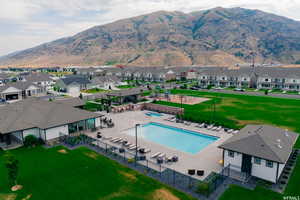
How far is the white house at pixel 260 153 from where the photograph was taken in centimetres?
2091

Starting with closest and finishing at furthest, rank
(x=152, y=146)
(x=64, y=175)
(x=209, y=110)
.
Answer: (x=64, y=175) < (x=152, y=146) < (x=209, y=110)

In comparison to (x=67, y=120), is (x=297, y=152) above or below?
below

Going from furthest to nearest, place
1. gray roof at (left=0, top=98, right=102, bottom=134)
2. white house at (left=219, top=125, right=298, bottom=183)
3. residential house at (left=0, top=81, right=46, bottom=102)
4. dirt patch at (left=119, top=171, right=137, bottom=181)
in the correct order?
residential house at (left=0, top=81, right=46, bottom=102), gray roof at (left=0, top=98, right=102, bottom=134), dirt patch at (left=119, top=171, right=137, bottom=181), white house at (left=219, top=125, right=298, bottom=183)

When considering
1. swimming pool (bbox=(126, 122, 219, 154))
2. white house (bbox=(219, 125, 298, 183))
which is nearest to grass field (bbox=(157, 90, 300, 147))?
swimming pool (bbox=(126, 122, 219, 154))

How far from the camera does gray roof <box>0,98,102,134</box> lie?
104 feet

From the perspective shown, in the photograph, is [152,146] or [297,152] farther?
[152,146]

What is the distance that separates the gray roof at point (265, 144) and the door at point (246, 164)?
74 centimetres

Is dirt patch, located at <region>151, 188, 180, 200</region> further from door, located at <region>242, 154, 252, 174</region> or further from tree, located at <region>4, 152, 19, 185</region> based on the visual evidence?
tree, located at <region>4, 152, 19, 185</region>

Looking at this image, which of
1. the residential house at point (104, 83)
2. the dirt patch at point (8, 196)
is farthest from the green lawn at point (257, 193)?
the residential house at point (104, 83)

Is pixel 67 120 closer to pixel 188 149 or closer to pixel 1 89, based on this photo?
pixel 188 149

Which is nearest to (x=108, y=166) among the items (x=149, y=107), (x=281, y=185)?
(x=281, y=185)

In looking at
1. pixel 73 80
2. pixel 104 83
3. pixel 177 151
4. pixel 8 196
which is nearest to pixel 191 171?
pixel 177 151

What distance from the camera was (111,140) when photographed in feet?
107

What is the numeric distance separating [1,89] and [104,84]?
Answer: 40259mm
